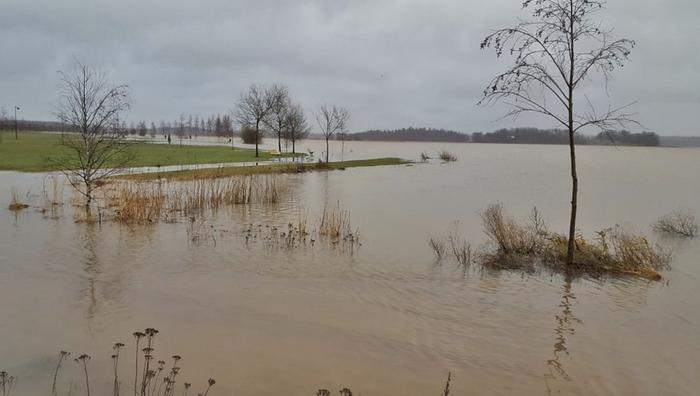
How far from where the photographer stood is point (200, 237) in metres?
14.9

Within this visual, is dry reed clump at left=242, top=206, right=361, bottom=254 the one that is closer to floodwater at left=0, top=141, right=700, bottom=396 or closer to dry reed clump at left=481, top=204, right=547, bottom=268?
floodwater at left=0, top=141, right=700, bottom=396

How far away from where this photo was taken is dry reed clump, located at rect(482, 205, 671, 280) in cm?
1180

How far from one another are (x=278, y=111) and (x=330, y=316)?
176 feet

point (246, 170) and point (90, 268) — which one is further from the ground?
point (246, 170)

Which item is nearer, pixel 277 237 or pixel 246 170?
pixel 277 237

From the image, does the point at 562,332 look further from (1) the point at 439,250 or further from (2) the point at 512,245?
(1) the point at 439,250

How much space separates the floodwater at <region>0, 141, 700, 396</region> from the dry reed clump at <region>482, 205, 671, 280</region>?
0.48m

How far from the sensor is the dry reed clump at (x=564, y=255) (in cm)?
1180

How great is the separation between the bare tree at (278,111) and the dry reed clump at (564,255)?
48.8m

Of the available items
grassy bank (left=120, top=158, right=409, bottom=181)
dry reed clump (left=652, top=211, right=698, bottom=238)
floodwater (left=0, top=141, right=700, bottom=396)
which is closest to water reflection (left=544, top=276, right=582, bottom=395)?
floodwater (left=0, top=141, right=700, bottom=396)

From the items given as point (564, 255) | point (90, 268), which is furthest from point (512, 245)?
point (90, 268)

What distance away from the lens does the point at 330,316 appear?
8.77 metres

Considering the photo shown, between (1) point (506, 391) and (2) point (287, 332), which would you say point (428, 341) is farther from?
(2) point (287, 332)

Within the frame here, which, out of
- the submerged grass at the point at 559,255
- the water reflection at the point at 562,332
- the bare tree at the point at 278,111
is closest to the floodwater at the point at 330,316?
the water reflection at the point at 562,332
